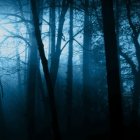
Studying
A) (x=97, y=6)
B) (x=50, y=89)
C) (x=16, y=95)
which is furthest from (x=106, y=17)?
(x=16, y=95)

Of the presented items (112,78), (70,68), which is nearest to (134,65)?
(70,68)

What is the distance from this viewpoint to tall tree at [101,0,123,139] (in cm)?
1184

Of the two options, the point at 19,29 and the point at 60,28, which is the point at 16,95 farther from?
the point at 60,28

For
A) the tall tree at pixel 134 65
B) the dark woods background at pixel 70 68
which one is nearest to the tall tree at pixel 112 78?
the dark woods background at pixel 70 68

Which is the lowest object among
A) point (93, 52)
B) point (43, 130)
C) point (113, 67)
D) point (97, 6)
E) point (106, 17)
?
point (43, 130)

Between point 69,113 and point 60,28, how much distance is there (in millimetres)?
7689

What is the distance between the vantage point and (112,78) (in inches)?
474

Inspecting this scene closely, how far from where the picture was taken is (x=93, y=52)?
30500 millimetres

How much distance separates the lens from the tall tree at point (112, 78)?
11836 millimetres

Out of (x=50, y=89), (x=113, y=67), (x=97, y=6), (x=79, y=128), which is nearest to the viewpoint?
(x=113, y=67)

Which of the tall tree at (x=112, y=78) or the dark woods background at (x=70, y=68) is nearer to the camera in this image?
the tall tree at (x=112, y=78)

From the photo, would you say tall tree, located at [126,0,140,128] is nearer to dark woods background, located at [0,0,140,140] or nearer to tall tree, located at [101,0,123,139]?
dark woods background, located at [0,0,140,140]

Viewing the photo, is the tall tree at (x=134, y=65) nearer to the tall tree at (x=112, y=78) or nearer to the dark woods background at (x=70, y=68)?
the dark woods background at (x=70, y=68)

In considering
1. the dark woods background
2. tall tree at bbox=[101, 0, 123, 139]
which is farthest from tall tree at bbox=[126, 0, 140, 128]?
tall tree at bbox=[101, 0, 123, 139]
